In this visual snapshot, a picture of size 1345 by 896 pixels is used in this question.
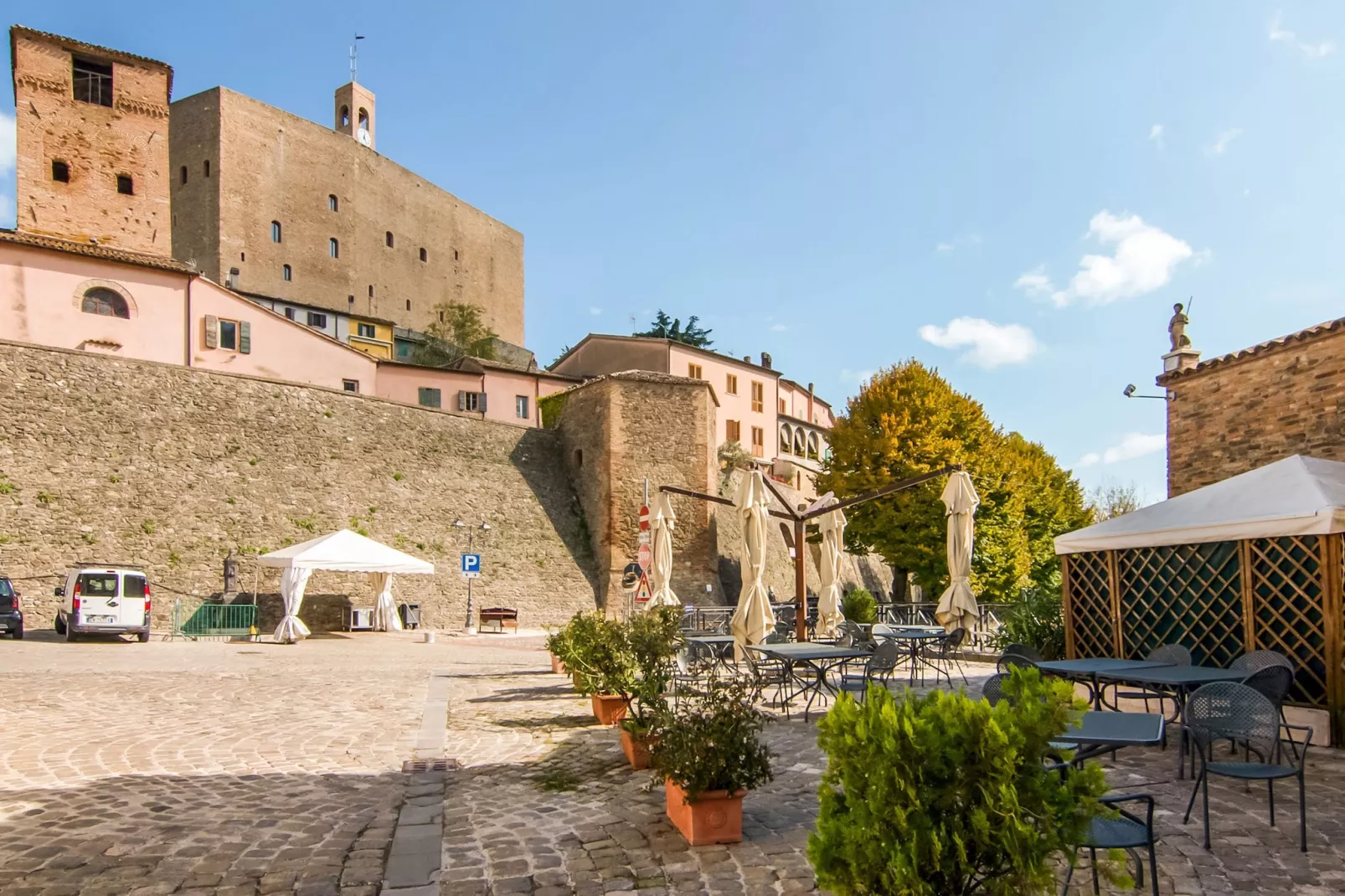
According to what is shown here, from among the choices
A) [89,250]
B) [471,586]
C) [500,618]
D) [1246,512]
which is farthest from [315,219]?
[1246,512]

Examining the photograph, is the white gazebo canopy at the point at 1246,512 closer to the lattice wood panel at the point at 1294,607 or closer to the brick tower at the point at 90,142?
the lattice wood panel at the point at 1294,607

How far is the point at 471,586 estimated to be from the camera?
88.7 feet

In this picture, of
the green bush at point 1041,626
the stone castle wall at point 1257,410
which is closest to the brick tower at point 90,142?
the green bush at point 1041,626

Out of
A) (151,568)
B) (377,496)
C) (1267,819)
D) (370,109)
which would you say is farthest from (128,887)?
(370,109)

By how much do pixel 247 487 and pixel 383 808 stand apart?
21.9m

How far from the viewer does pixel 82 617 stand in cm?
1777

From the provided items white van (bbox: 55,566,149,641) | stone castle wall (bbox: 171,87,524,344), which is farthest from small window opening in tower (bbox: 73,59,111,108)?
white van (bbox: 55,566,149,641)

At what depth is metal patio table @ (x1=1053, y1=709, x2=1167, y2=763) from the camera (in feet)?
14.8

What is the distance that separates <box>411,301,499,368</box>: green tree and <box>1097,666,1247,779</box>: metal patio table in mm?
46542

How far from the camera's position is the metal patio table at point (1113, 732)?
4520 mm

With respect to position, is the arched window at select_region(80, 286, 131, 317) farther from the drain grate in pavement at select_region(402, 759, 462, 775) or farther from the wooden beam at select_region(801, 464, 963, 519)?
the drain grate in pavement at select_region(402, 759, 462, 775)

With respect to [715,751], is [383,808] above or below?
below

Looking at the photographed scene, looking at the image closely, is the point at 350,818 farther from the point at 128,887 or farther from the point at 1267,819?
the point at 1267,819

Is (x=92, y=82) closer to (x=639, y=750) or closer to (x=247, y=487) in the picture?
(x=247, y=487)
